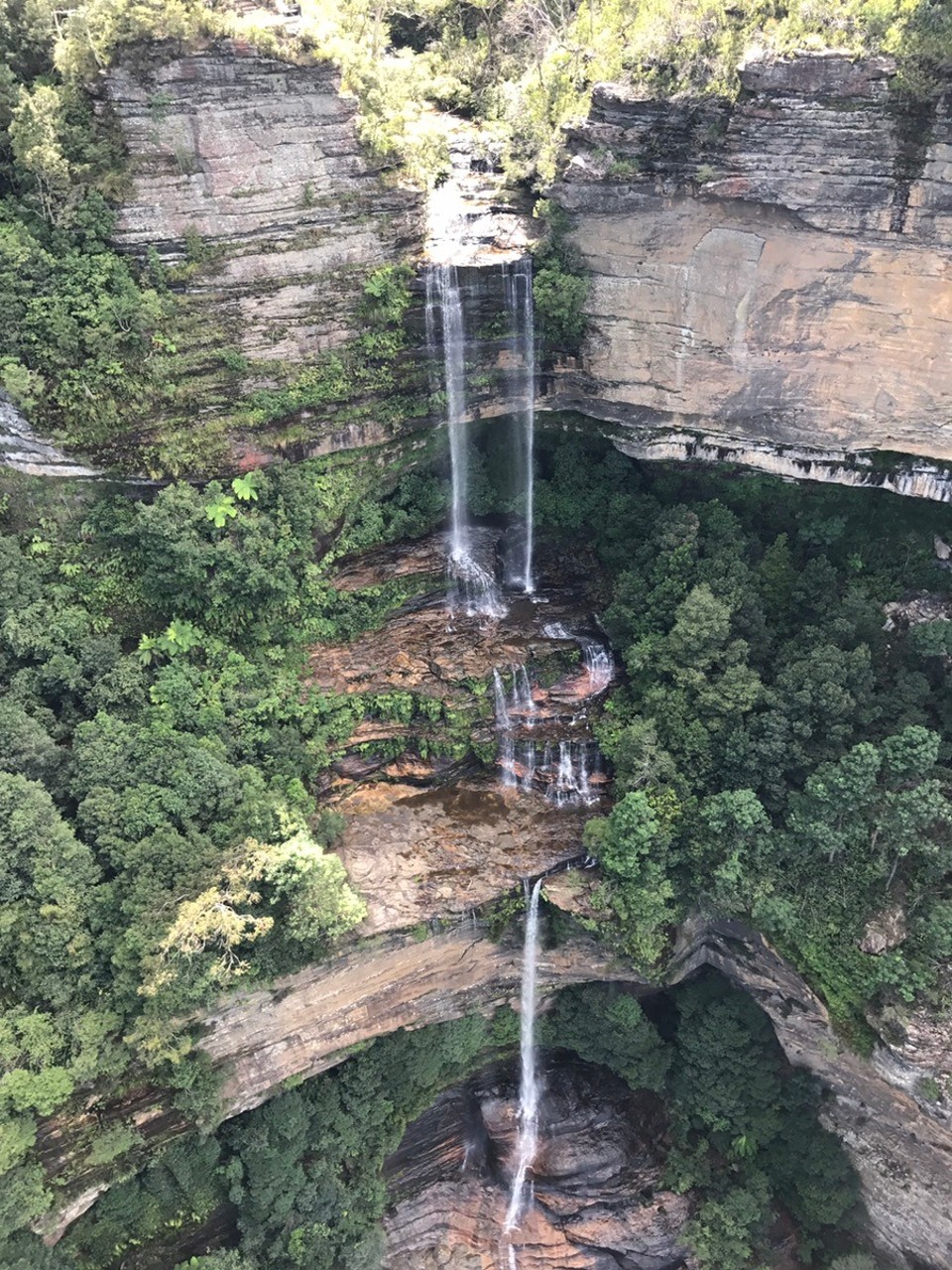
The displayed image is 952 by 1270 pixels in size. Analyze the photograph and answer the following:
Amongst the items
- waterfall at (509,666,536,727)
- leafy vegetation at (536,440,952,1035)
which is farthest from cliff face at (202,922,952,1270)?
waterfall at (509,666,536,727)

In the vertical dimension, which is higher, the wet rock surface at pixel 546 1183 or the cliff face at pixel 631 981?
the cliff face at pixel 631 981

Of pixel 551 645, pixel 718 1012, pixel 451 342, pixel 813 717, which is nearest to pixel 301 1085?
pixel 718 1012

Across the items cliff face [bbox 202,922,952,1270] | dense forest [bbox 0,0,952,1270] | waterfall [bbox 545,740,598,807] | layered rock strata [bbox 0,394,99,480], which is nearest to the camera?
dense forest [bbox 0,0,952,1270]

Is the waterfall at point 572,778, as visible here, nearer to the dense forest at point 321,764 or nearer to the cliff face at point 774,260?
the dense forest at point 321,764

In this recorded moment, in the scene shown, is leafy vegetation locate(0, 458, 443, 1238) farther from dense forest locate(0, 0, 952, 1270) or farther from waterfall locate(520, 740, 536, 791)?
waterfall locate(520, 740, 536, 791)

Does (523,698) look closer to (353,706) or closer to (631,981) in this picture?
(353,706)

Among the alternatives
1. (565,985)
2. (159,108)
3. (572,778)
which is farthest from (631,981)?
(159,108)

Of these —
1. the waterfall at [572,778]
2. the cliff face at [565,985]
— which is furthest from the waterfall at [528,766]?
the cliff face at [565,985]
